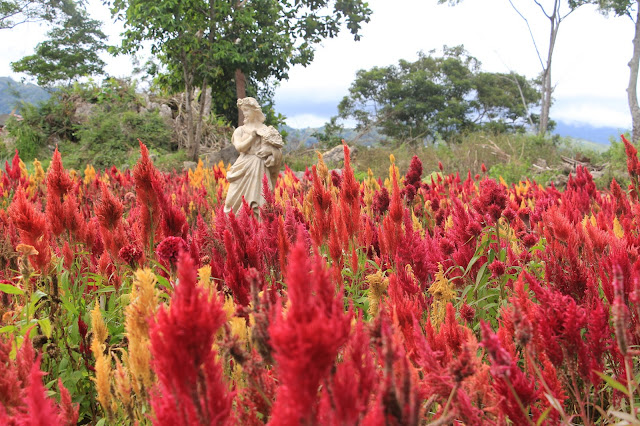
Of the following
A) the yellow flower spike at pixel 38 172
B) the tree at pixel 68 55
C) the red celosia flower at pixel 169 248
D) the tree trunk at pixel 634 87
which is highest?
the tree at pixel 68 55

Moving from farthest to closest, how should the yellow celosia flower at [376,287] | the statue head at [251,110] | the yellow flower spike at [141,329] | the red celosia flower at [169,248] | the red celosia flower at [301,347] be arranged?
the statue head at [251,110] < the red celosia flower at [169,248] < the yellow celosia flower at [376,287] < the yellow flower spike at [141,329] < the red celosia flower at [301,347]

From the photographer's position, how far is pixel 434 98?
38.1 metres

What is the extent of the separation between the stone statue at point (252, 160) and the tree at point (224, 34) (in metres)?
8.94

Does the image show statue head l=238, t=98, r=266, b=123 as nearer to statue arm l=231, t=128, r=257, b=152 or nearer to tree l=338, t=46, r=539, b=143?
statue arm l=231, t=128, r=257, b=152

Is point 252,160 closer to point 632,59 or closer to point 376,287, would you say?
point 376,287

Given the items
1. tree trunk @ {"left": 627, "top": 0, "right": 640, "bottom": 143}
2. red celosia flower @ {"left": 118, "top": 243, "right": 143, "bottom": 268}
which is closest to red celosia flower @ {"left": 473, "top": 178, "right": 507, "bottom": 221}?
red celosia flower @ {"left": 118, "top": 243, "right": 143, "bottom": 268}

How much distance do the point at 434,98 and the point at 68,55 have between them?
29294mm

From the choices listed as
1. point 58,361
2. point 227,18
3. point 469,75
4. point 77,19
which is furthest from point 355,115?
point 58,361

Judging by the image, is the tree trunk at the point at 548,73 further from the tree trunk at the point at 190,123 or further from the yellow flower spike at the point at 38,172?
the yellow flower spike at the point at 38,172

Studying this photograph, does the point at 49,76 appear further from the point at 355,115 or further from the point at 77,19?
the point at 355,115

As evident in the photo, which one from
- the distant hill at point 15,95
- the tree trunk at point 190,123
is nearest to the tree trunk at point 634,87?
the tree trunk at point 190,123

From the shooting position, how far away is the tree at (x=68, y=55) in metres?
34.7

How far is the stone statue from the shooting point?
5281mm

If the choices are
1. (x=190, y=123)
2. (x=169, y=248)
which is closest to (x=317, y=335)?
(x=169, y=248)
